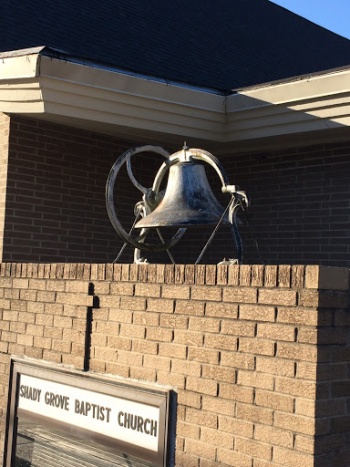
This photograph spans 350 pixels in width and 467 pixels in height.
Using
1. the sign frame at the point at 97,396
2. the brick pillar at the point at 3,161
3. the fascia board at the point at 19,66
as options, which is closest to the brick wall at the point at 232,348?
the sign frame at the point at 97,396

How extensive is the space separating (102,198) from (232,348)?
190 inches

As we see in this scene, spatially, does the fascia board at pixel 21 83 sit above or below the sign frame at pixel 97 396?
above

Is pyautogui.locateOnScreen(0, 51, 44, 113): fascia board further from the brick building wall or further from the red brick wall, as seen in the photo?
the red brick wall

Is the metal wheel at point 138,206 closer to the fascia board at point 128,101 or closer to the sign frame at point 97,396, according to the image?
the sign frame at point 97,396

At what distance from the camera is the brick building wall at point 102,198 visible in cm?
784

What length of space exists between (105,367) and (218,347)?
1033 mm

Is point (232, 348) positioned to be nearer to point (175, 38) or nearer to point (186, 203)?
point (186, 203)

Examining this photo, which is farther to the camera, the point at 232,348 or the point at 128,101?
the point at 128,101

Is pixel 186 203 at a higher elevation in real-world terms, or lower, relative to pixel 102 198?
lower

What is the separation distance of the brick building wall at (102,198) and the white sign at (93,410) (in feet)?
8.83

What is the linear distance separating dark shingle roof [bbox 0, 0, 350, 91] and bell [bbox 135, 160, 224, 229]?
81.1 inches

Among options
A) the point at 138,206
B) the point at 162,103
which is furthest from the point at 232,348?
the point at 162,103

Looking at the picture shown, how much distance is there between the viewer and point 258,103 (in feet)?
25.0

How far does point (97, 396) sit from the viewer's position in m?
4.80
